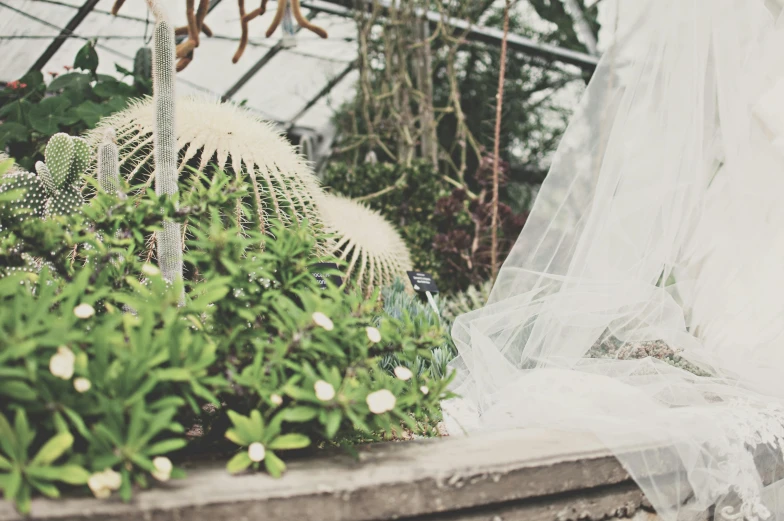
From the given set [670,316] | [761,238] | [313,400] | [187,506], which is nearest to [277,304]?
[313,400]

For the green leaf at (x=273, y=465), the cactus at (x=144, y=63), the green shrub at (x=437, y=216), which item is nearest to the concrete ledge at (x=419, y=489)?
the green leaf at (x=273, y=465)

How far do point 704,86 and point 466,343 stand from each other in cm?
102

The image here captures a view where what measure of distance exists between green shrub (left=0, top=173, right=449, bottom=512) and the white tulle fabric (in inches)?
21.4

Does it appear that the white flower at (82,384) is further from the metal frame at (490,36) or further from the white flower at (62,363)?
the metal frame at (490,36)

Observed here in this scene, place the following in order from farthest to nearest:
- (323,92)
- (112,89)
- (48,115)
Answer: (323,92) < (112,89) < (48,115)

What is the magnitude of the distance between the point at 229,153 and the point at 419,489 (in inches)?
44.4

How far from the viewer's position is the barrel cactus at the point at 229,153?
1.58 m

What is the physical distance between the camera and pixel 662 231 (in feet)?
5.48

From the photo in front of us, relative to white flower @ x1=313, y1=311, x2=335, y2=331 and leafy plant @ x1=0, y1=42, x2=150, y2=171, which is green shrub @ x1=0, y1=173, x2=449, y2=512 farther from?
leafy plant @ x1=0, y1=42, x2=150, y2=171

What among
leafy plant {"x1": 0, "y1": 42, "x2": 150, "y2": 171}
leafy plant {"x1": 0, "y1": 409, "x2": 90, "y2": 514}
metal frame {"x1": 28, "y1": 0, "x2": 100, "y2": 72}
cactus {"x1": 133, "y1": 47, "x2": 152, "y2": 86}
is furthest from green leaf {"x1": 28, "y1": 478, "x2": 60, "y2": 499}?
metal frame {"x1": 28, "y1": 0, "x2": 100, "y2": 72}

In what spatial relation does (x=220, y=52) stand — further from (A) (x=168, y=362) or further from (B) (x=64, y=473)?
(B) (x=64, y=473)

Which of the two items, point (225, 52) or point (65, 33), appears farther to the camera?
point (225, 52)

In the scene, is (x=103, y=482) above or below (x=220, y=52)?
below

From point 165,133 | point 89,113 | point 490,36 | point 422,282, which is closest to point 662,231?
point 422,282
